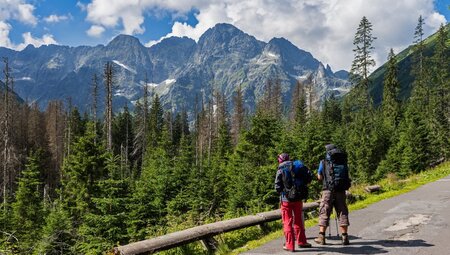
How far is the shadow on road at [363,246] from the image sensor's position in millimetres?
8828

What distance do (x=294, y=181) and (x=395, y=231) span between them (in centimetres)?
356

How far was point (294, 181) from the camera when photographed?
915 cm

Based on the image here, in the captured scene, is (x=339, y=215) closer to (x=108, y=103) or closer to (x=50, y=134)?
(x=108, y=103)

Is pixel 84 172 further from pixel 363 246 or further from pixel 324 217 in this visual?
pixel 363 246

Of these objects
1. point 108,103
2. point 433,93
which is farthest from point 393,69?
point 108,103

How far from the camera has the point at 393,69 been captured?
66500 millimetres

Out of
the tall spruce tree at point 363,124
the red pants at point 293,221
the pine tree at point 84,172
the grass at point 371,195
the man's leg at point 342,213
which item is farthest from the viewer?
the tall spruce tree at point 363,124

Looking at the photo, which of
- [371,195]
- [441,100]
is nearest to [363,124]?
[441,100]

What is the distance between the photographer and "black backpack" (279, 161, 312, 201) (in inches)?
358

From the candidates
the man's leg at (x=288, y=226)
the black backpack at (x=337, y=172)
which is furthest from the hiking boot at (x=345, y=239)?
the man's leg at (x=288, y=226)

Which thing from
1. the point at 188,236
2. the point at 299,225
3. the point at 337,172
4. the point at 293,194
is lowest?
the point at 188,236

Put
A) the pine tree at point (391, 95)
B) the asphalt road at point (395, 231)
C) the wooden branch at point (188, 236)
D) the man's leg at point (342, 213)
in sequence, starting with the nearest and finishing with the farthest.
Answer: the wooden branch at point (188, 236) → the asphalt road at point (395, 231) → the man's leg at point (342, 213) → the pine tree at point (391, 95)

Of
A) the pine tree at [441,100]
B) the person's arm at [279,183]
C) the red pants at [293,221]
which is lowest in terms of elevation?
the red pants at [293,221]

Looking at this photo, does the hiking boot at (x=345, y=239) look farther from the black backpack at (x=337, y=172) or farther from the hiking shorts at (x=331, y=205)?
the black backpack at (x=337, y=172)
